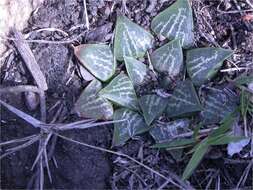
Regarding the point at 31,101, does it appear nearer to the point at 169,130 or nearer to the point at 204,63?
the point at 169,130

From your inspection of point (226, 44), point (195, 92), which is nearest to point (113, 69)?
point (195, 92)

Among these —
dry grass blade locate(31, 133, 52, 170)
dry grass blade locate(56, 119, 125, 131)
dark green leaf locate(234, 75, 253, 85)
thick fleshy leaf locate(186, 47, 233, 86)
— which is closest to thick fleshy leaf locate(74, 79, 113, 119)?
dry grass blade locate(56, 119, 125, 131)

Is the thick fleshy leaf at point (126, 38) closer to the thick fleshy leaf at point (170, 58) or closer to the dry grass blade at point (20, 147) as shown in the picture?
the thick fleshy leaf at point (170, 58)

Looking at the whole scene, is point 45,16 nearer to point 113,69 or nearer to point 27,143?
point 113,69

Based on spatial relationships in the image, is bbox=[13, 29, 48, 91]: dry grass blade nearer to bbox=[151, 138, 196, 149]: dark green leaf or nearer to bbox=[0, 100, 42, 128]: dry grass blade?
bbox=[0, 100, 42, 128]: dry grass blade

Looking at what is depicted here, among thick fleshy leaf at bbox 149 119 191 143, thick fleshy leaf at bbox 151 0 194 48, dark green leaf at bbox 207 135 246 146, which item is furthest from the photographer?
thick fleshy leaf at bbox 151 0 194 48
